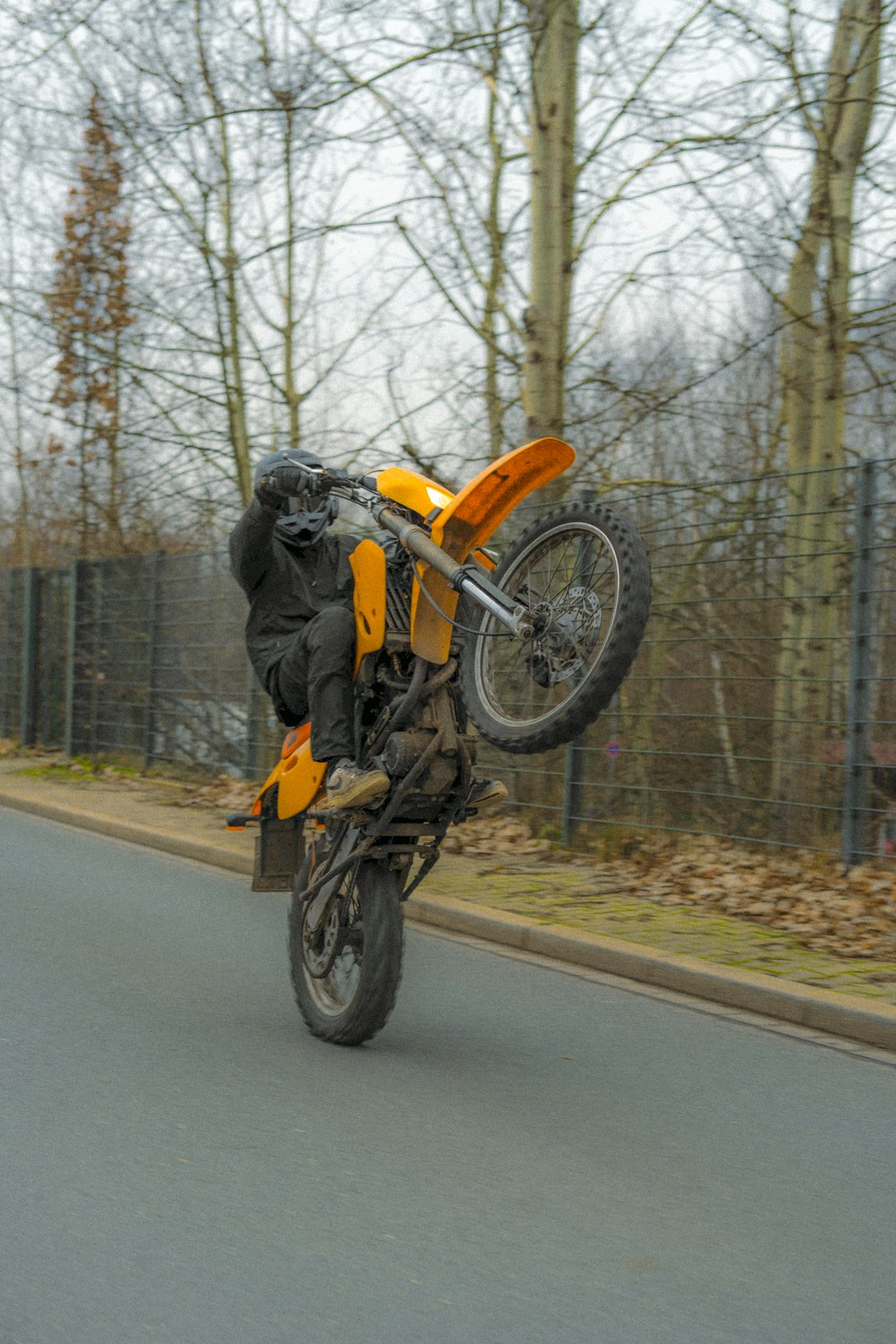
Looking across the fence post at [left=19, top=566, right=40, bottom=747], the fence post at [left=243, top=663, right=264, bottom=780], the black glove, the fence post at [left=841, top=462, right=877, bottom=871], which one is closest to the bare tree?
the fence post at [left=19, top=566, right=40, bottom=747]

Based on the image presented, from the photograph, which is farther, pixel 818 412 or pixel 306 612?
pixel 818 412

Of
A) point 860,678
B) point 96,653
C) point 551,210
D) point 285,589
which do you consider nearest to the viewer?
point 285,589

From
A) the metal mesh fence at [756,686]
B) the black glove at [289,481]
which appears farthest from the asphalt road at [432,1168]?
the metal mesh fence at [756,686]

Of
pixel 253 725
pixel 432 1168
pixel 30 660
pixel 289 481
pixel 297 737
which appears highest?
pixel 289 481

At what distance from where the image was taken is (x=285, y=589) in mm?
5461

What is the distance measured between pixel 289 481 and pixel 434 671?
0.78 m

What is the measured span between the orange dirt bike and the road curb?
1.50 m

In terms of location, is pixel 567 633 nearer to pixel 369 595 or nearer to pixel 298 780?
pixel 369 595

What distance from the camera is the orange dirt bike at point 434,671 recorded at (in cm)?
433

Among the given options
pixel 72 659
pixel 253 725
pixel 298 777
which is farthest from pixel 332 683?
pixel 72 659

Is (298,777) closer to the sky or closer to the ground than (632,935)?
closer to the sky

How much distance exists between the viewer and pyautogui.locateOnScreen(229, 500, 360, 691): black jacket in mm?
5379

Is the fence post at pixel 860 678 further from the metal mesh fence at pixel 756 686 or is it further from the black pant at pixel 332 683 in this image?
the black pant at pixel 332 683

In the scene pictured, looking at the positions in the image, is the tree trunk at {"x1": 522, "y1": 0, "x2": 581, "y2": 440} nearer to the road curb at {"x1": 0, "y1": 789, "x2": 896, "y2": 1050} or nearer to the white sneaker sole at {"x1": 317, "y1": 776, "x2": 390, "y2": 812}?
the road curb at {"x1": 0, "y1": 789, "x2": 896, "y2": 1050}
